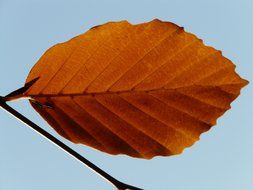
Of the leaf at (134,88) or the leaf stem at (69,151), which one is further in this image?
the leaf at (134,88)

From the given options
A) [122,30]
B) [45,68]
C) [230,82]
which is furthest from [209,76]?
[45,68]

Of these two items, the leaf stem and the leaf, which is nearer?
the leaf stem

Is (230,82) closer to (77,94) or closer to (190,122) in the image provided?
(190,122)

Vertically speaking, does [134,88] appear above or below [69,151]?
above

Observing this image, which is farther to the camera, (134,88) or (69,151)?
(134,88)

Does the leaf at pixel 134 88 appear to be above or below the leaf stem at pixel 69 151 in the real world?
above

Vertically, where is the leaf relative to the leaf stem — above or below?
above

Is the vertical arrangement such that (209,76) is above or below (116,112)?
above

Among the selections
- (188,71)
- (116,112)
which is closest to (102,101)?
(116,112)
